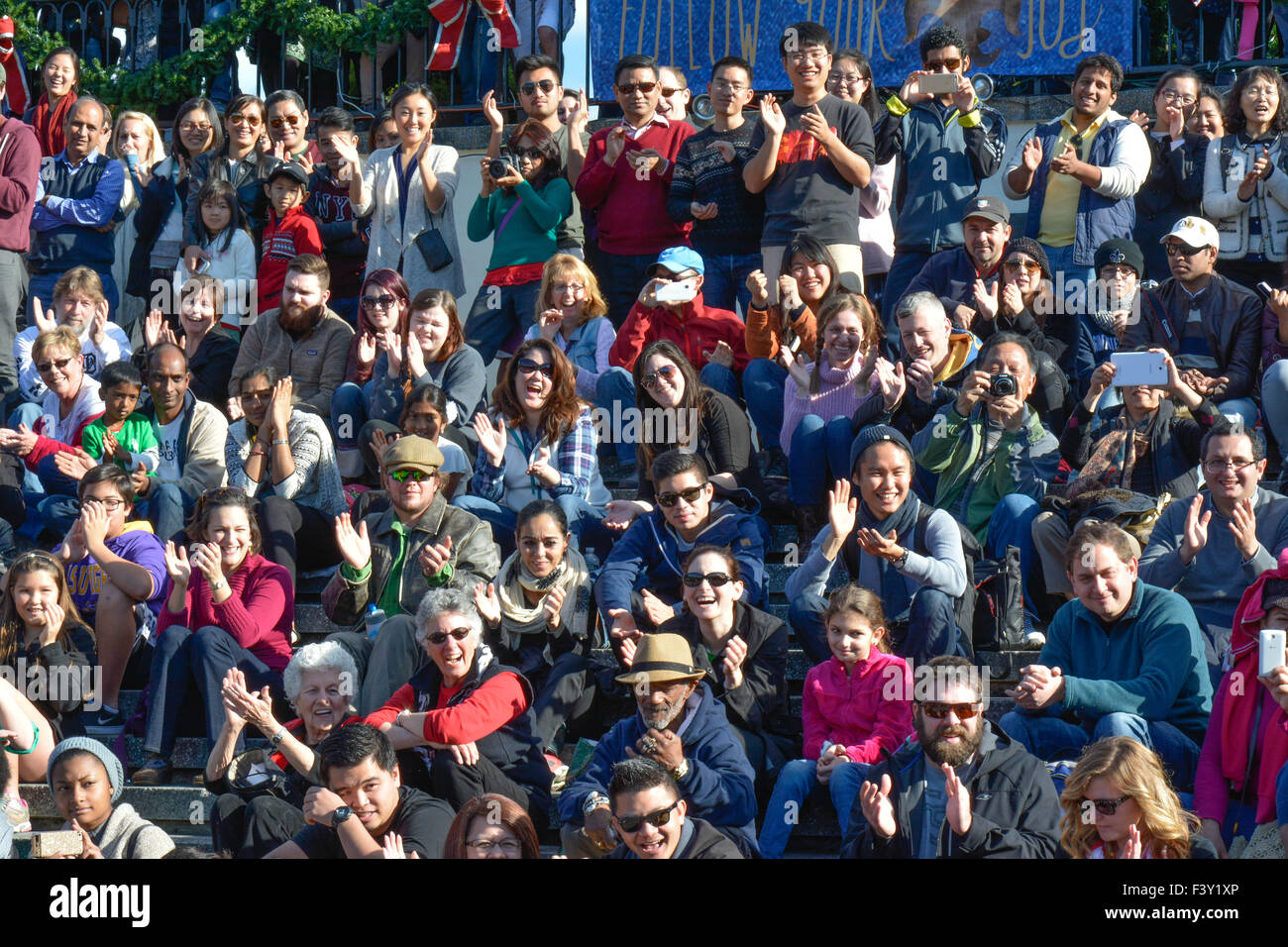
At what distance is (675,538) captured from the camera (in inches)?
334

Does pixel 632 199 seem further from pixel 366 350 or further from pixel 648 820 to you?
pixel 648 820

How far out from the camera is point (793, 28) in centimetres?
1027

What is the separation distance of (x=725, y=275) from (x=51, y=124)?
15.3 feet

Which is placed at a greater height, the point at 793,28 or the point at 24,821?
the point at 793,28

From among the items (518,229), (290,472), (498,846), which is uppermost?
(518,229)

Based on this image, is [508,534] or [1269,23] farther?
[1269,23]

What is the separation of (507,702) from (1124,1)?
6.19 meters

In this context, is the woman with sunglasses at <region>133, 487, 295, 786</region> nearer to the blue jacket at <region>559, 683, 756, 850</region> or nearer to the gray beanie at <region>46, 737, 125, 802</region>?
the gray beanie at <region>46, 737, 125, 802</region>

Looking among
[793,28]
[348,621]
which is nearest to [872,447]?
[348,621]

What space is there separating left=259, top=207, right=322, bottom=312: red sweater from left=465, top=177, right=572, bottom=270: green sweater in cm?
97

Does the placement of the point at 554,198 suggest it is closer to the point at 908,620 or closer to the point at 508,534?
the point at 508,534

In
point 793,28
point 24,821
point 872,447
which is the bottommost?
point 24,821

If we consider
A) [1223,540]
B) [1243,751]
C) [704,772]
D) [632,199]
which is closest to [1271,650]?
[1243,751]
